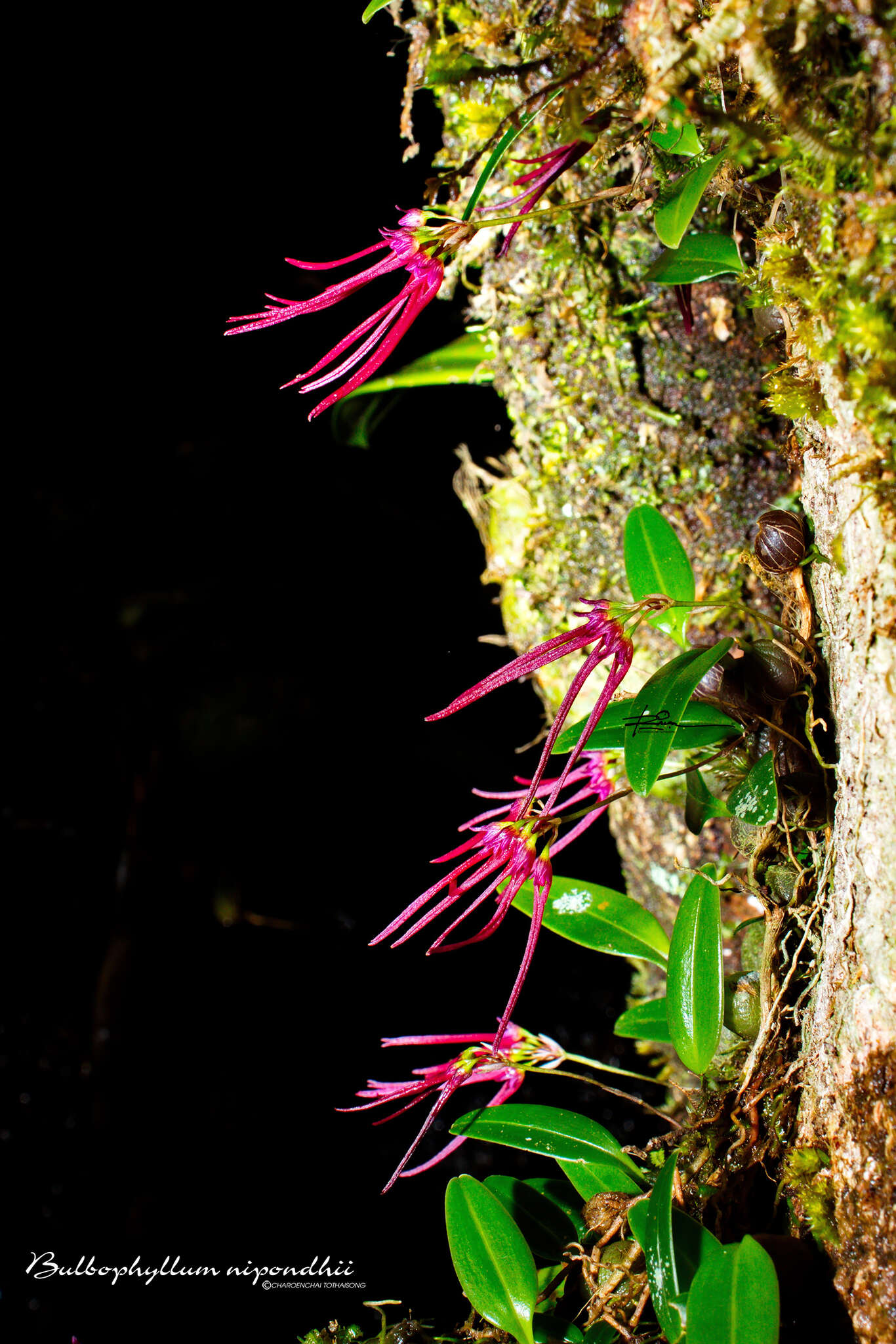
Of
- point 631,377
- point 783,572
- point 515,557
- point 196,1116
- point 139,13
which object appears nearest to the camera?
point 783,572

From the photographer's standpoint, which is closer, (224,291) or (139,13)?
(139,13)

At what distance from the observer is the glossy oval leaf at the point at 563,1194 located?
677 mm

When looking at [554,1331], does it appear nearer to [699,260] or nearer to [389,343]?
[389,343]

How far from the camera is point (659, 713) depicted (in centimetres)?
54

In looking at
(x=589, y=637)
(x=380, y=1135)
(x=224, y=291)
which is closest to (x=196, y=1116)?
(x=380, y=1135)

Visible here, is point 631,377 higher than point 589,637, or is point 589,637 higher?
point 631,377

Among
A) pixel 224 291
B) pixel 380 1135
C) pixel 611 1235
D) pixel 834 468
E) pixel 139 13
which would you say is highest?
pixel 139 13

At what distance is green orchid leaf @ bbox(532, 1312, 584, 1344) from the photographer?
1.94ft

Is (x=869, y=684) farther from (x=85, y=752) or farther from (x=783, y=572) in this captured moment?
(x=85, y=752)

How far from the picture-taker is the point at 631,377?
40.0 inches

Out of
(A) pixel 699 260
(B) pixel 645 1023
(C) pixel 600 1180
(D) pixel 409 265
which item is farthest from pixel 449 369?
(C) pixel 600 1180

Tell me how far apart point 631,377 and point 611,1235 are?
916 millimetres

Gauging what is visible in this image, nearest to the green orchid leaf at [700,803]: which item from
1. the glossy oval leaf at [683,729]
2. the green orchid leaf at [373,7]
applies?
the glossy oval leaf at [683,729]

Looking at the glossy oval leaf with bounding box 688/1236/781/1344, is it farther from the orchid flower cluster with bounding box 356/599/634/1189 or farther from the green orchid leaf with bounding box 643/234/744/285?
the green orchid leaf with bounding box 643/234/744/285
